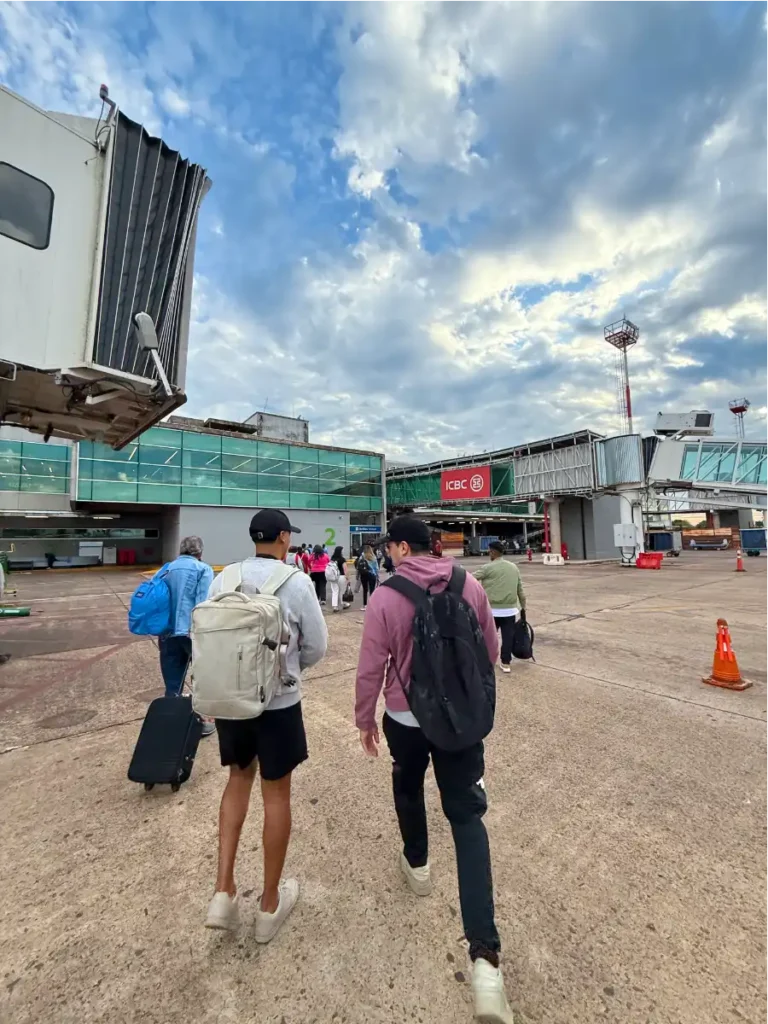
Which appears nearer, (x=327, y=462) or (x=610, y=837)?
(x=610, y=837)

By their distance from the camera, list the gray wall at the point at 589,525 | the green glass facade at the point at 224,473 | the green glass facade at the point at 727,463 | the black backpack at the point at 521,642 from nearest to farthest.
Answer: the black backpack at the point at 521,642, the green glass facade at the point at 224,473, the green glass facade at the point at 727,463, the gray wall at the point at 589,525

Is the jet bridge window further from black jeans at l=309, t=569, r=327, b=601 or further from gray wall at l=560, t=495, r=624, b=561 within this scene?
gray wall at l=560, t=495, r=624, b=561

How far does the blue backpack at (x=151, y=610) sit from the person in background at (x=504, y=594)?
354 centimetres

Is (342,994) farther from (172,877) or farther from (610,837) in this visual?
(610,837)

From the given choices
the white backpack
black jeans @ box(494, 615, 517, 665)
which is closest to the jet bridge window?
the white backpack

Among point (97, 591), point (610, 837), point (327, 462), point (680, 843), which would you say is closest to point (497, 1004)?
point (610, 837)

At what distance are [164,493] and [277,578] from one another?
27266 millimetres

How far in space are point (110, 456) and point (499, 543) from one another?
1037 inches

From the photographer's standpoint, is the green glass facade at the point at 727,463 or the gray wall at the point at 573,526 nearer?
the green glass facade at the point at 727,463

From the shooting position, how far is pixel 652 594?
12312 mm

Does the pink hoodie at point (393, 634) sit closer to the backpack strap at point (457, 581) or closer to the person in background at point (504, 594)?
the backpack strap at point (457, 581)

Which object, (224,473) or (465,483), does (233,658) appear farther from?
(465,483)

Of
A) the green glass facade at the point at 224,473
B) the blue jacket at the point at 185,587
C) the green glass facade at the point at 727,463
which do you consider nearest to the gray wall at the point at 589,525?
the green glass facade at the point at 727,463

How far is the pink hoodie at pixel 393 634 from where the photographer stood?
192 centimetres
